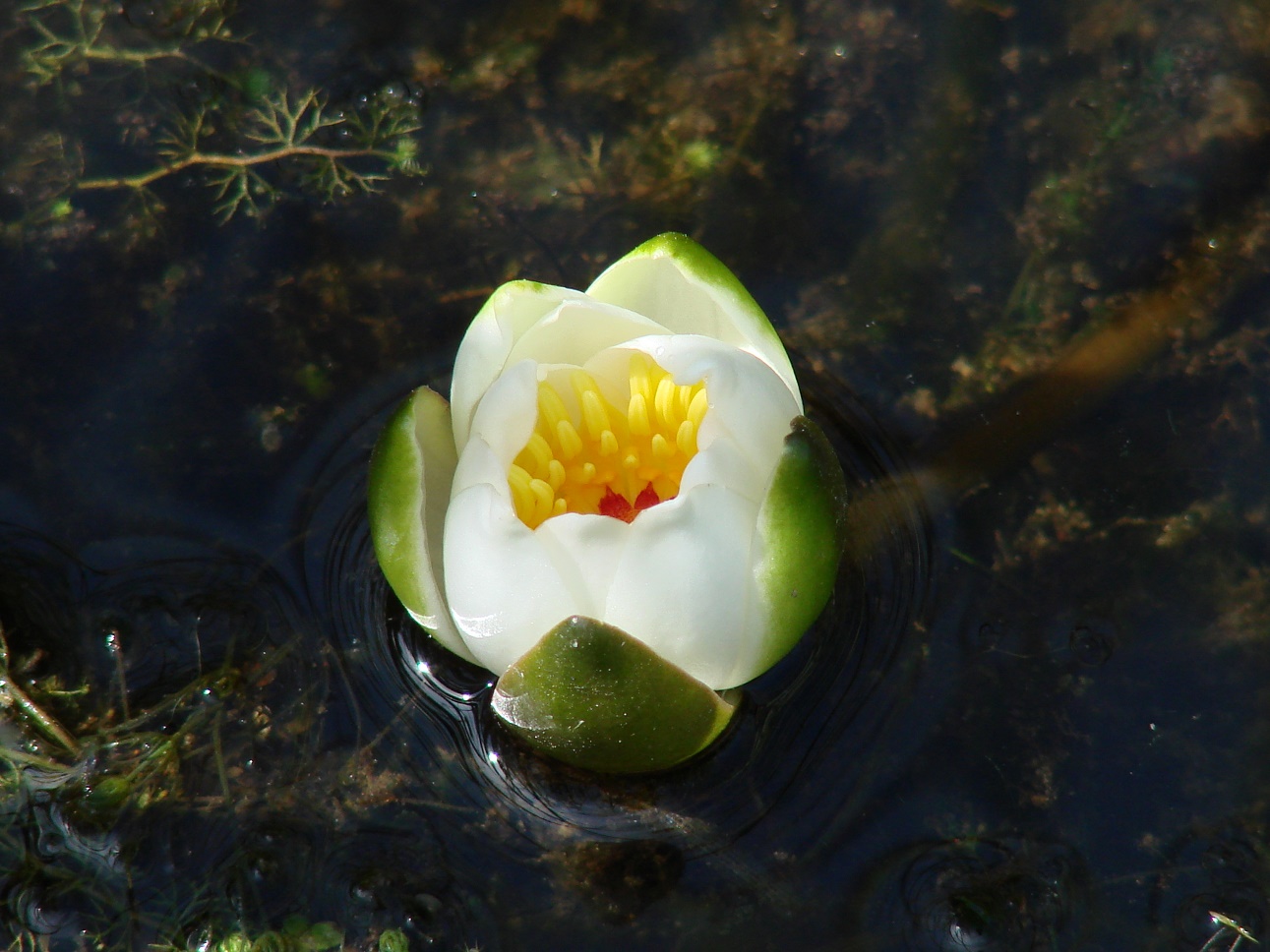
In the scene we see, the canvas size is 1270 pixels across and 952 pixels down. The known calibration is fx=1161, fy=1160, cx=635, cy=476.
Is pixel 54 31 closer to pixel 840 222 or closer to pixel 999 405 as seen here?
pixel 840 222

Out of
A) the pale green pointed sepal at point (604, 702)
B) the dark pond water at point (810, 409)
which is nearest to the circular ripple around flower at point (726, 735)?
A: the dark pond water at point (810, 409)

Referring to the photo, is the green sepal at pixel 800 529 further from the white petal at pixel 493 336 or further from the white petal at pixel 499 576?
the white petal at pixel 493 336

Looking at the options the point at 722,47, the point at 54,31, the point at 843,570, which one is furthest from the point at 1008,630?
the point at 54,31

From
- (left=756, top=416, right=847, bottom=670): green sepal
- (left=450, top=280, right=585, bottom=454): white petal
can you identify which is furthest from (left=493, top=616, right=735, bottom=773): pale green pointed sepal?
(left=450, top=280, right=585, bottom=454): white petal

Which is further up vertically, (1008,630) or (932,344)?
(932,344)

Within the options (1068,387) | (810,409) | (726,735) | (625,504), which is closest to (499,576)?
(625,504)
